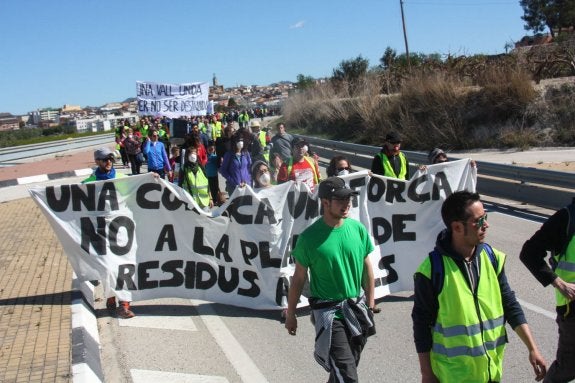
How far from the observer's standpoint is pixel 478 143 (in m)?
23.4

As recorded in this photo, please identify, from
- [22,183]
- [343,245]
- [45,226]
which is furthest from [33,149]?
[343,245]

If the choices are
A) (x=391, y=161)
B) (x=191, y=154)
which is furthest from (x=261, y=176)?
(x=391, y=161)

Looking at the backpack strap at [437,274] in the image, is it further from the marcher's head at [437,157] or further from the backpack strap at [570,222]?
the marcher's head at [437,157]

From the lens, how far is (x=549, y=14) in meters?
69.9

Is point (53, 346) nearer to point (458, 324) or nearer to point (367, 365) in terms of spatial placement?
point (367, 365)

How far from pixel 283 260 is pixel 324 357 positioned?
9.61 ft

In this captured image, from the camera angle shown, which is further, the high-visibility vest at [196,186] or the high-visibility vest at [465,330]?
the high-visibility vest at [196,186]

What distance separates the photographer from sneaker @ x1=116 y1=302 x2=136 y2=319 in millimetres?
7000

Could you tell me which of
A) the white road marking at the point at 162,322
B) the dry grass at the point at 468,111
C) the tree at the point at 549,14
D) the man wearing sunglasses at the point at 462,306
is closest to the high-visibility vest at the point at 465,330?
the man wearing sunglasses at the point at 462,306

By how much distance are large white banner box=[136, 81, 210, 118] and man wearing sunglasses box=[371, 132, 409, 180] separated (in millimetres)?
15659

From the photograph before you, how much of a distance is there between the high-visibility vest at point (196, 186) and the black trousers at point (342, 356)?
239 inches

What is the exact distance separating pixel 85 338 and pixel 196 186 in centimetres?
412

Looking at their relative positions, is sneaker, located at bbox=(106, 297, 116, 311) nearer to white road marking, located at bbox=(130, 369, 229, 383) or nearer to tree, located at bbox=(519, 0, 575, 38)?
white road marking, located at bbox=(130, 369, 229, 383)

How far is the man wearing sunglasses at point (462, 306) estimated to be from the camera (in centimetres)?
301
